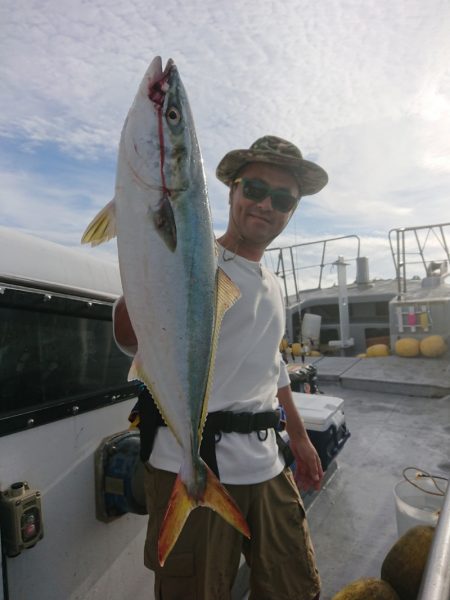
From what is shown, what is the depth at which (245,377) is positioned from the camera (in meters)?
1.80

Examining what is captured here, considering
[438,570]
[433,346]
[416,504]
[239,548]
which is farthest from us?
[433,346]

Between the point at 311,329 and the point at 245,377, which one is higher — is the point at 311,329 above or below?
below

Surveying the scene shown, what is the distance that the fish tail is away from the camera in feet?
4.42

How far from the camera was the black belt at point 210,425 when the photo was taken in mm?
1659

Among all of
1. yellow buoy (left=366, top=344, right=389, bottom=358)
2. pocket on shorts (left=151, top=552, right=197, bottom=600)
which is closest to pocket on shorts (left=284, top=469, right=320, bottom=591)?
pocket on shorts (left=151, top=552, right=197, bottom=600)

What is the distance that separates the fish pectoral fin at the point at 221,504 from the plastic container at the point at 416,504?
1788 mm

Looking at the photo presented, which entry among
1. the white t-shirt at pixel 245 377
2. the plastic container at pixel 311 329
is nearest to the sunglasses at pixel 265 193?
the white t-shirt at pixel 245 377

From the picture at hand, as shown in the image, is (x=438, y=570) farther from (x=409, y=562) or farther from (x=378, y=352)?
(x=378, y=352)

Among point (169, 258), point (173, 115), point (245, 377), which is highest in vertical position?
point (173, 115)

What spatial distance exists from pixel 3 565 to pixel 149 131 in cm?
161

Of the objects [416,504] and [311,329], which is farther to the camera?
[311,329]

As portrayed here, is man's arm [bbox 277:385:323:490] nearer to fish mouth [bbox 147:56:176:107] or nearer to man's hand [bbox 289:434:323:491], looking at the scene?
man's hand [bbox 289:434:323:491]

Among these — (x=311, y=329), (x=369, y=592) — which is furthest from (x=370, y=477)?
(x=311, y=329)

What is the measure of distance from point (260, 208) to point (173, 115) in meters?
0.78
